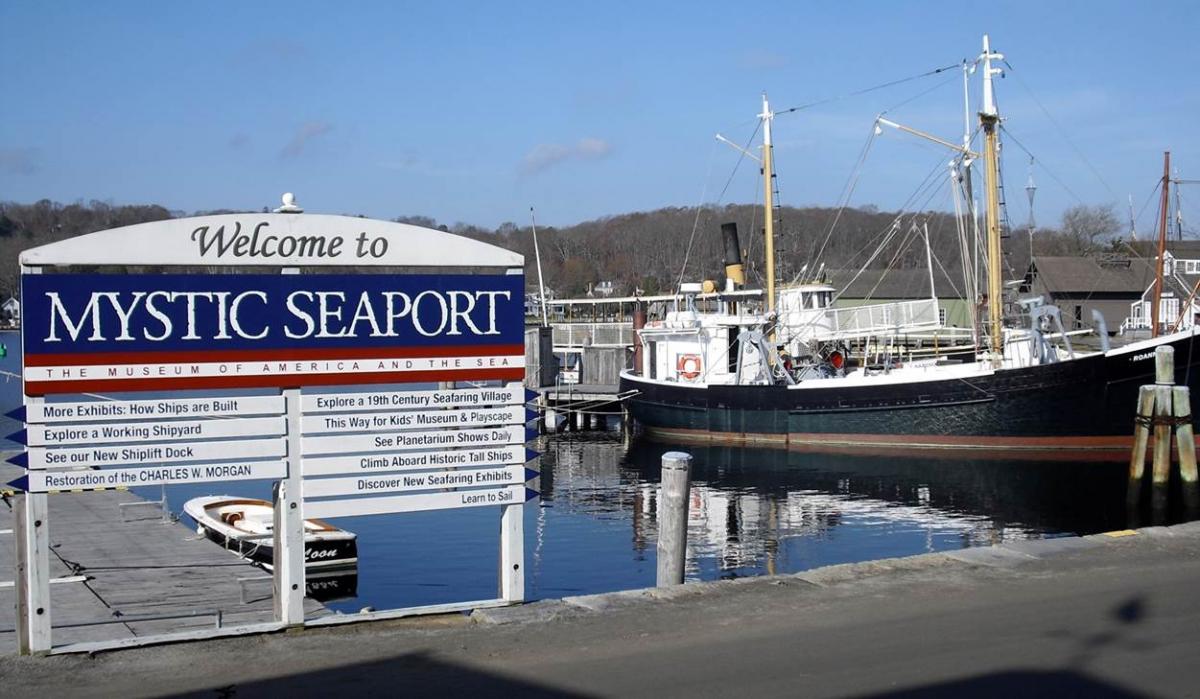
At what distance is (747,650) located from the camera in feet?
25.5

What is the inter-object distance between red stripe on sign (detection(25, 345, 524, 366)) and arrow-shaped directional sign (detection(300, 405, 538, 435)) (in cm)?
42

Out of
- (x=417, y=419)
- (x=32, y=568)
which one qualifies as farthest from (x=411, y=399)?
(x=32, y=568)

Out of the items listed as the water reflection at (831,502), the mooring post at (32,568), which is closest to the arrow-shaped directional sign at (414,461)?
the mooring post at (32,568)

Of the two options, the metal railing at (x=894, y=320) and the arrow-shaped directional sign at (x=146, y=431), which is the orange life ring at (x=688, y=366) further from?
the arrow-shaped directional sign at (x=146, y=431)

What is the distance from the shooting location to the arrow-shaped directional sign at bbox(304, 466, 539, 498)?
27.8ft

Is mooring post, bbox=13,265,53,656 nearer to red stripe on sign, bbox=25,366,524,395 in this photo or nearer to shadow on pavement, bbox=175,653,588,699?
red stripe on sign, bbox=25,366,524,395

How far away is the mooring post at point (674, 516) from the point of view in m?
10.4

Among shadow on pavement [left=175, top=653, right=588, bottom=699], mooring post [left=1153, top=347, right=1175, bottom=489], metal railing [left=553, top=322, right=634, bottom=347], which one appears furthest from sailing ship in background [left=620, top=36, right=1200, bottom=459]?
shadow on pavement [left=175, top=653, right=588, bottom=699]

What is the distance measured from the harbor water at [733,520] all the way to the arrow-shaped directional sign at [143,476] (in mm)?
8603

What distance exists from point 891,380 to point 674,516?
30.3 m

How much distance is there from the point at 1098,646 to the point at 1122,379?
30099 mm

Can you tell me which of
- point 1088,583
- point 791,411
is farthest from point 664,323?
point 1088,583

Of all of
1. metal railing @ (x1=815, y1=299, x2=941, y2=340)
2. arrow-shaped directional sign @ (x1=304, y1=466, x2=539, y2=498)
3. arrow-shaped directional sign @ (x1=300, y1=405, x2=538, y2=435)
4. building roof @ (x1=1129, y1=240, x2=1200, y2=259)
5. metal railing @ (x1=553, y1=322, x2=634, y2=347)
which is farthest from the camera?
building roof @ (x1=1129, y1=240, x2=1200, y2=259)

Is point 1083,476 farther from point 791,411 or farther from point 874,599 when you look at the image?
point 874,599
